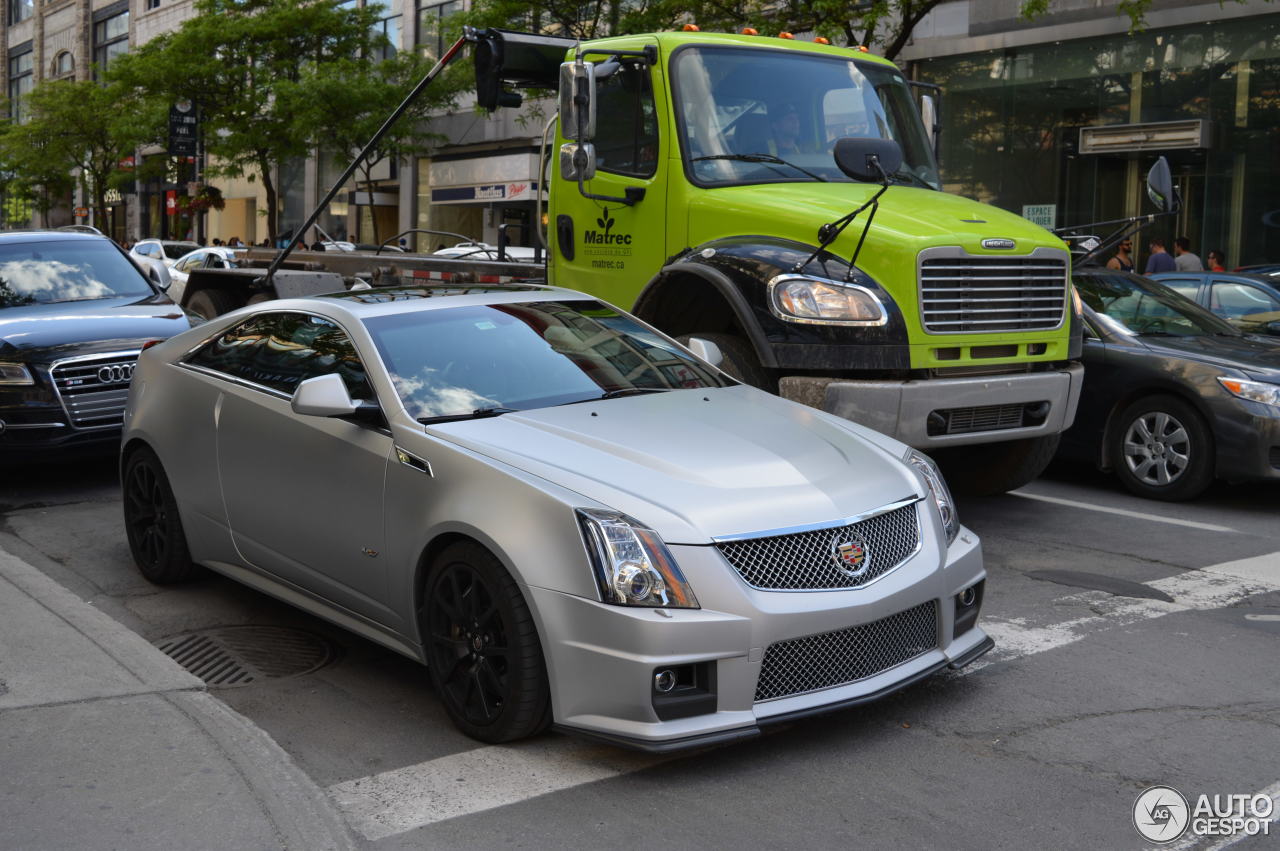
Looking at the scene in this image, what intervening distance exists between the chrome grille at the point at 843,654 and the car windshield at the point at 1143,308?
5.78 m

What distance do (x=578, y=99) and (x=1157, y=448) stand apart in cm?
451

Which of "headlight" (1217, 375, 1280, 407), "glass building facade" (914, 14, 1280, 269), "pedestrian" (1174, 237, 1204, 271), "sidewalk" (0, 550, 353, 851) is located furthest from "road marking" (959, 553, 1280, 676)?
"glass building facade" (914, 14, 1280, 269)

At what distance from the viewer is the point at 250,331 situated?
253 inches

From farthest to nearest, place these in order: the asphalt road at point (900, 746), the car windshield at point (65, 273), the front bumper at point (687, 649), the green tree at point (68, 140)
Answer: the green tree at point (68, 140)
the car windshield at point (65, 273)
the front bumper at point (687, 649)
the asphalt road at point (900, 746)

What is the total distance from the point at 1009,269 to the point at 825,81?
1.96 m

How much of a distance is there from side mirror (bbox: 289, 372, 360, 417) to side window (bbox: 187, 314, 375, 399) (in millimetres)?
214

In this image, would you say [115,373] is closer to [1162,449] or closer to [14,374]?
[14,374]

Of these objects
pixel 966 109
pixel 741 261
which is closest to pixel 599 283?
pixel 741 261

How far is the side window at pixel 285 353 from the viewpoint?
5643 mm

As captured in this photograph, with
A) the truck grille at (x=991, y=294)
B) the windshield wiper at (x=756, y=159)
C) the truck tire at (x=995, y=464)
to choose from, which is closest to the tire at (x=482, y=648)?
the truck grille at (x=991, y=294)

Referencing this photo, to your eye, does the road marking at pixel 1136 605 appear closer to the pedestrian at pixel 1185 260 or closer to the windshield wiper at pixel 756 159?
the windshield wiper at pixel 756 159

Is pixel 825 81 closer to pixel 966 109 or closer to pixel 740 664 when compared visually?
pixel 740 664

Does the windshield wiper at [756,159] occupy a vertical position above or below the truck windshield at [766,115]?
below

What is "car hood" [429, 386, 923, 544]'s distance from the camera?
444cm
